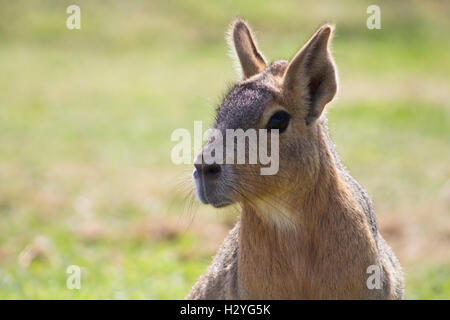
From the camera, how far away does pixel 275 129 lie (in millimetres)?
4496

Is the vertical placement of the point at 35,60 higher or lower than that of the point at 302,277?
higher

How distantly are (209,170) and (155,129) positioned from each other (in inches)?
533

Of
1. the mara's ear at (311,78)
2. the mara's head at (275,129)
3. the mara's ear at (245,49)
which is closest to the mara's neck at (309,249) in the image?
the mara's head at (275,129)


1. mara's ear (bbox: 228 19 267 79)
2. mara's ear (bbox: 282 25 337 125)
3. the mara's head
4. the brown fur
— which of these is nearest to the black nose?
the mara's head

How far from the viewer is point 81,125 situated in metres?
17.9

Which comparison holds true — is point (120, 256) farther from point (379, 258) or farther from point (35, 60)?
point (35, 60)

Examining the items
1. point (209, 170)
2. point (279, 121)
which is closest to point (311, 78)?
point (279, 121)

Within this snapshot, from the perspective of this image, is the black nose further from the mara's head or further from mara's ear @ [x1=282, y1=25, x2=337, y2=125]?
mara's ear @ [x1=282, y1=25, x2=337, y2=125]

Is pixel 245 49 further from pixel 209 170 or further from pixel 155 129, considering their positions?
pixel 155 129

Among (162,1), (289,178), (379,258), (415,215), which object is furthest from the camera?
(162,1)

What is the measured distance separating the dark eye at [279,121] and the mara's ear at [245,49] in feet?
2.37
